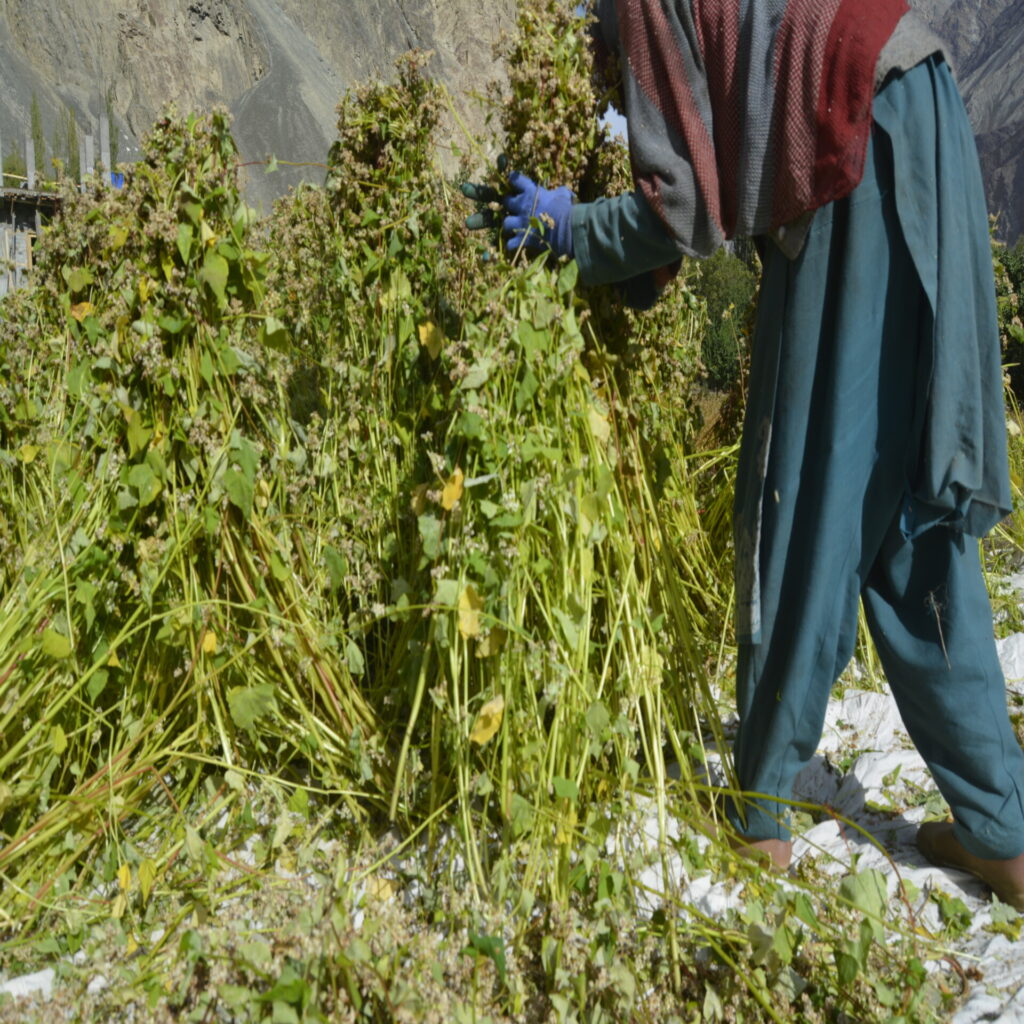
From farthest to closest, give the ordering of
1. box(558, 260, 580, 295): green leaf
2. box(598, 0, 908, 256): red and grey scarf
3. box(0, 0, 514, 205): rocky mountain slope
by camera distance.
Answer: box(0, 0, 514, 205): rocky mountain slope < box(558, 260, 580, 295): green leaf < box(598, 0, 908, 256): red and grey scarf

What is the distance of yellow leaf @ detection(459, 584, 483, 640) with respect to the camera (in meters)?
1.61

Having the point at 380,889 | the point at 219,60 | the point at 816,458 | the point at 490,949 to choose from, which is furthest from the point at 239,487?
the point at 219,60

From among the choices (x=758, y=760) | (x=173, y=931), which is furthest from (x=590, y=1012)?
(x=173, y=931)

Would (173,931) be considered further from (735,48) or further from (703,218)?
(735,48)

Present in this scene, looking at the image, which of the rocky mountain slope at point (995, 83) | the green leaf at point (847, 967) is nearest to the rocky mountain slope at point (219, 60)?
the rocky mountain slope at point (995, 83)

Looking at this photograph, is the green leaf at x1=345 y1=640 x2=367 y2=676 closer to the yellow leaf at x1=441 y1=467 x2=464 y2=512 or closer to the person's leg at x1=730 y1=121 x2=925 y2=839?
the yellow leaf at x1=441 y1=467 x2=464 y2=512

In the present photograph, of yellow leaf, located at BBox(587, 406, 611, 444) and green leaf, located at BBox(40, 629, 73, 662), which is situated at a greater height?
yellow leaf, located at BBox(587, 406, 611, 444)

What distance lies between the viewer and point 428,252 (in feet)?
8.87

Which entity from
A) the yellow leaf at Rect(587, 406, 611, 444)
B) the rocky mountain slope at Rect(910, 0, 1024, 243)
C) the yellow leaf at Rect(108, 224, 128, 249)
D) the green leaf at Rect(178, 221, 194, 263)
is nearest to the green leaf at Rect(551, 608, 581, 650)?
the yellow leaf at Rect(587, 406, 611, 444)

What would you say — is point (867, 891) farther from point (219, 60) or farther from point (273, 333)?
point (219, 60)

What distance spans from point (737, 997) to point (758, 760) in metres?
0.47

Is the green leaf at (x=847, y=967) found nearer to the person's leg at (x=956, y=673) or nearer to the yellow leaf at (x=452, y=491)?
the person's leg at (x=956, y=673)

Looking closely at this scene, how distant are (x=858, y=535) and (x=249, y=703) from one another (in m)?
1.13

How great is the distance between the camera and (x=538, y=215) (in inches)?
69.5
